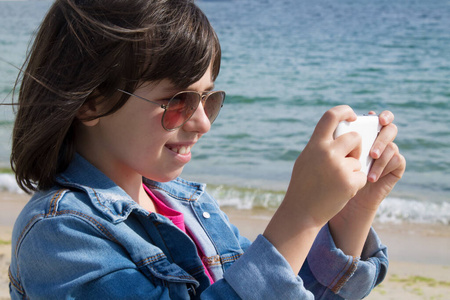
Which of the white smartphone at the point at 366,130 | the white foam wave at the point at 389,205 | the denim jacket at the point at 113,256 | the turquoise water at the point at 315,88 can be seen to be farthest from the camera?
the turquoise water at the point at 315,88

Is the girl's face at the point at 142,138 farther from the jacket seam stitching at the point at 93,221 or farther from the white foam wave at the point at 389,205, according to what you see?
the white foam wave at the point at 389,205

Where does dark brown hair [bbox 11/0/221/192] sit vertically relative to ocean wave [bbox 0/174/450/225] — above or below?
above

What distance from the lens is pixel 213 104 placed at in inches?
62.3

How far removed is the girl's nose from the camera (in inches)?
58.5

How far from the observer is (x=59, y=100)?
1378mm

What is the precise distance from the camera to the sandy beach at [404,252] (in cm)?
351

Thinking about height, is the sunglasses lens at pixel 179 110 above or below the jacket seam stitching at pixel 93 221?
above

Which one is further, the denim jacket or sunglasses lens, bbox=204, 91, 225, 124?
sunglasses lens, bbox=204, 91, 225, 124

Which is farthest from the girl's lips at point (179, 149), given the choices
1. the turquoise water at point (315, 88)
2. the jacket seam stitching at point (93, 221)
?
the turquoise water at point (315, 88)

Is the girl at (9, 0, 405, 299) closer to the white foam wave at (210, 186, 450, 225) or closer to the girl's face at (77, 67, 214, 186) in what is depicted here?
the girl's face at (77, 67, 214, 186)

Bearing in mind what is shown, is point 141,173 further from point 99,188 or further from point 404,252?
point 404,252

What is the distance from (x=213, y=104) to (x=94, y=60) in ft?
1.22

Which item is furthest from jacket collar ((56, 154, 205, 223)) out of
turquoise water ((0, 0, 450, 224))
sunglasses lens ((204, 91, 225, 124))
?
turquoise water ((0, 0, 450, 224))

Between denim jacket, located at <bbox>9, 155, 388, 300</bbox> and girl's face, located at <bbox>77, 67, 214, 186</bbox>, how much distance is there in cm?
6
